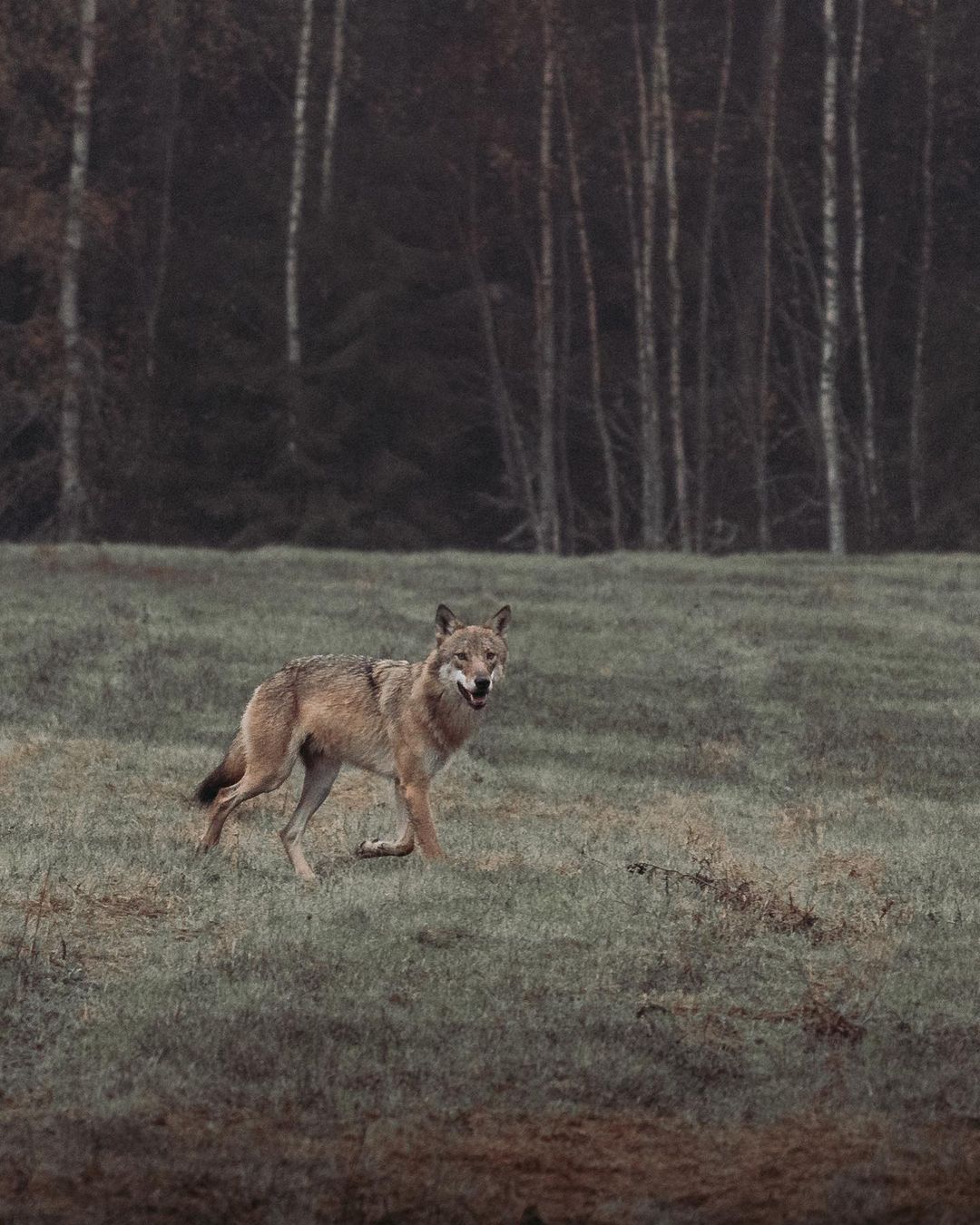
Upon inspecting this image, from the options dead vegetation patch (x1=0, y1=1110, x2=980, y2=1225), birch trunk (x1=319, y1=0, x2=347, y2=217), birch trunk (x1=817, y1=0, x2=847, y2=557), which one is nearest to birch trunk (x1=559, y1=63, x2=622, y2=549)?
birch trunk (x1=319, y1=0, x2=347, y2=217)

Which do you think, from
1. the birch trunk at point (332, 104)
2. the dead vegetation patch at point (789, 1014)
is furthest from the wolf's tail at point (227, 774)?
the birch trunk at point (332, 104)

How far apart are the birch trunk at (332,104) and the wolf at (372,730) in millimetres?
30824


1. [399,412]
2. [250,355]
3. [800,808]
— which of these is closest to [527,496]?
[399,412]

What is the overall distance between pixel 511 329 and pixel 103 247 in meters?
9.19

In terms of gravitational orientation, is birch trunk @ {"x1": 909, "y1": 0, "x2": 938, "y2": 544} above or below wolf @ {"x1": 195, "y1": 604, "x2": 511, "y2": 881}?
above

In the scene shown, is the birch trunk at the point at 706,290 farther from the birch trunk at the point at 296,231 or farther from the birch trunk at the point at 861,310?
the birch trunk at the point at 296,231

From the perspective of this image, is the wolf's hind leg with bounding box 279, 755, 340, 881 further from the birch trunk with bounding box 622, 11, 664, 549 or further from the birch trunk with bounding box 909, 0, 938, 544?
the birch trunk with bounding box 909, 0, 938, 544

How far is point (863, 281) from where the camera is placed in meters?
47.5

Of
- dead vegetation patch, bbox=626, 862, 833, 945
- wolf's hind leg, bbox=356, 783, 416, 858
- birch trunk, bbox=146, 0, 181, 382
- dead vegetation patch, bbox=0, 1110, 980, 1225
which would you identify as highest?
birch trunk, bbox=146, 0, 181, 382

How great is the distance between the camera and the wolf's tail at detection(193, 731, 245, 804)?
1364cm

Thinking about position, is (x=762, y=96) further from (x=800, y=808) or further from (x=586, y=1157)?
(x=586, y=1157)

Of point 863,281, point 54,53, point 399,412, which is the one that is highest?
point 54,53

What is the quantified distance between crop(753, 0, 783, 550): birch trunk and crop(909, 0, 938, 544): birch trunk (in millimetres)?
2957

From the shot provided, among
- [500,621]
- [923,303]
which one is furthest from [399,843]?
[923,303]
